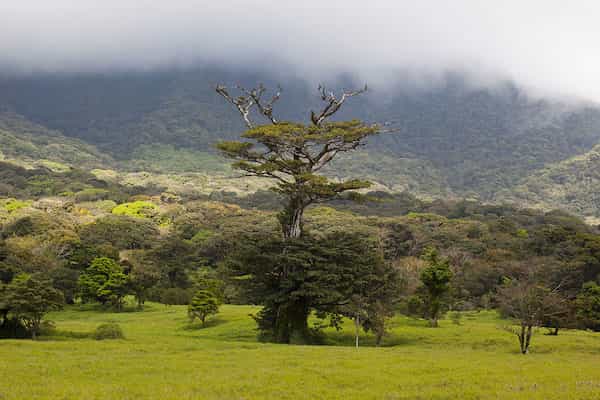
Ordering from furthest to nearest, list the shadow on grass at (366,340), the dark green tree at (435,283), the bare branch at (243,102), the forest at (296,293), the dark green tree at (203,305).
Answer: the dark green tree at (203,305), the dark green tree at (435,283), the bare branch at (243,102), the shadow on grass at (366,340), the forest at (296,293)

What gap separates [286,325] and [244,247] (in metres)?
5.95

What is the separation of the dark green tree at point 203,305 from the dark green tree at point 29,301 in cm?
1315

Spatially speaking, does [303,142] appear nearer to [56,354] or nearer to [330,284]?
[330,284]

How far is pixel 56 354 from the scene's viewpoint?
75.0 feet

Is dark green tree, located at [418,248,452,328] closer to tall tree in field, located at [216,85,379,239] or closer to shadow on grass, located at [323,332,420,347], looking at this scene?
shadow on grass, located at [323,332,420,347]

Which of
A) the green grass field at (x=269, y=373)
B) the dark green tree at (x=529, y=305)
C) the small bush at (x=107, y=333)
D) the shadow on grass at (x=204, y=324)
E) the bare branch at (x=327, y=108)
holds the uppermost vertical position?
the bare branch at (x=327, y=108)

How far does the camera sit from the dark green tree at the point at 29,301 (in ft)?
99.2

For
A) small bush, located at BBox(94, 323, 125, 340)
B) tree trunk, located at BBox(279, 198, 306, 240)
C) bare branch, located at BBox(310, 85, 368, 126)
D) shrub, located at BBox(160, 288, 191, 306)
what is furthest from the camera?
shrub, located at BBox(160, 288, 191, 306)

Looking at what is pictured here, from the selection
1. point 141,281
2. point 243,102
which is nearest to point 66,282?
point 141,281

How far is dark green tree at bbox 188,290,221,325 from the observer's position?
43656mm

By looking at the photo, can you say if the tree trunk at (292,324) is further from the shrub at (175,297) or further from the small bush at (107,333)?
the shrub at (175,297)

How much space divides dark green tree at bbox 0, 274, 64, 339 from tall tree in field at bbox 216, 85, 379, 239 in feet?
47.2

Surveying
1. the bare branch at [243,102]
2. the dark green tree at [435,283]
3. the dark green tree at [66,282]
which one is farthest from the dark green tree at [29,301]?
the dark green tree at [66,282]

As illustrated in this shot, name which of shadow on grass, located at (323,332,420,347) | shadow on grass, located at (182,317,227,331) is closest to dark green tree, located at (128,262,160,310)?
shadow on grass, located at (182,317,227,331)
